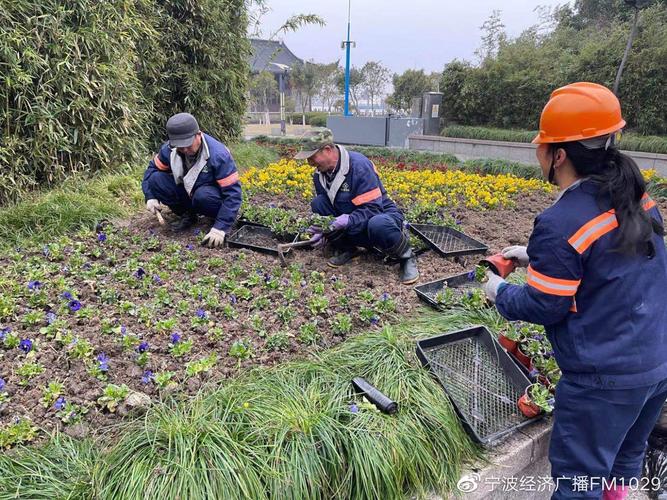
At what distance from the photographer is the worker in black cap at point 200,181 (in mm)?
4008

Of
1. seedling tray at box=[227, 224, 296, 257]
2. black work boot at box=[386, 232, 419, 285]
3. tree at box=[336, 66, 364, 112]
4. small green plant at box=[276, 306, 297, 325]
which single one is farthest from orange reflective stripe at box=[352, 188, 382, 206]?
tree at box=[336, 66, 364, 112]

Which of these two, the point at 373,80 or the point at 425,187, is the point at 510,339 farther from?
the point at 373,80

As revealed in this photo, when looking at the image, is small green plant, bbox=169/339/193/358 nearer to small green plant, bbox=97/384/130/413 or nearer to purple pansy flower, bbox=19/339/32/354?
small green plant, bbox=97/384/130/413

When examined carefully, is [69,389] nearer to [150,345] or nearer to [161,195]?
[150,345]

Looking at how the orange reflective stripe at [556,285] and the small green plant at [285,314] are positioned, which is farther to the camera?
the small green plant at [285,314]

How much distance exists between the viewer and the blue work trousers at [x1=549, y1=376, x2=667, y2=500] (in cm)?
159

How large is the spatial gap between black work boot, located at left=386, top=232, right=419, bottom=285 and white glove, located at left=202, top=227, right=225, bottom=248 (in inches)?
54.8

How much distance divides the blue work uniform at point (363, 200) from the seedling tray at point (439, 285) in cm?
Answer: 45

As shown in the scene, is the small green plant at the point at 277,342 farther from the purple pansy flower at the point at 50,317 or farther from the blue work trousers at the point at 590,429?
the blue work trousers at the point at 590,429

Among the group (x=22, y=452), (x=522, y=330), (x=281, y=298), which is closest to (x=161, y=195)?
(x=281, y=298)

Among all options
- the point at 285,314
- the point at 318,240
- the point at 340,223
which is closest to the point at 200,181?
the point at 318,240

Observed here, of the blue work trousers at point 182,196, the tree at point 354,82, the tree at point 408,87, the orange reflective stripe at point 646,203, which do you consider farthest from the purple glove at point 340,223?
the tree at point 354,82

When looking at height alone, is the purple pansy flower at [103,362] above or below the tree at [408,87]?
below

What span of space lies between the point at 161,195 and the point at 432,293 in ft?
8.66
